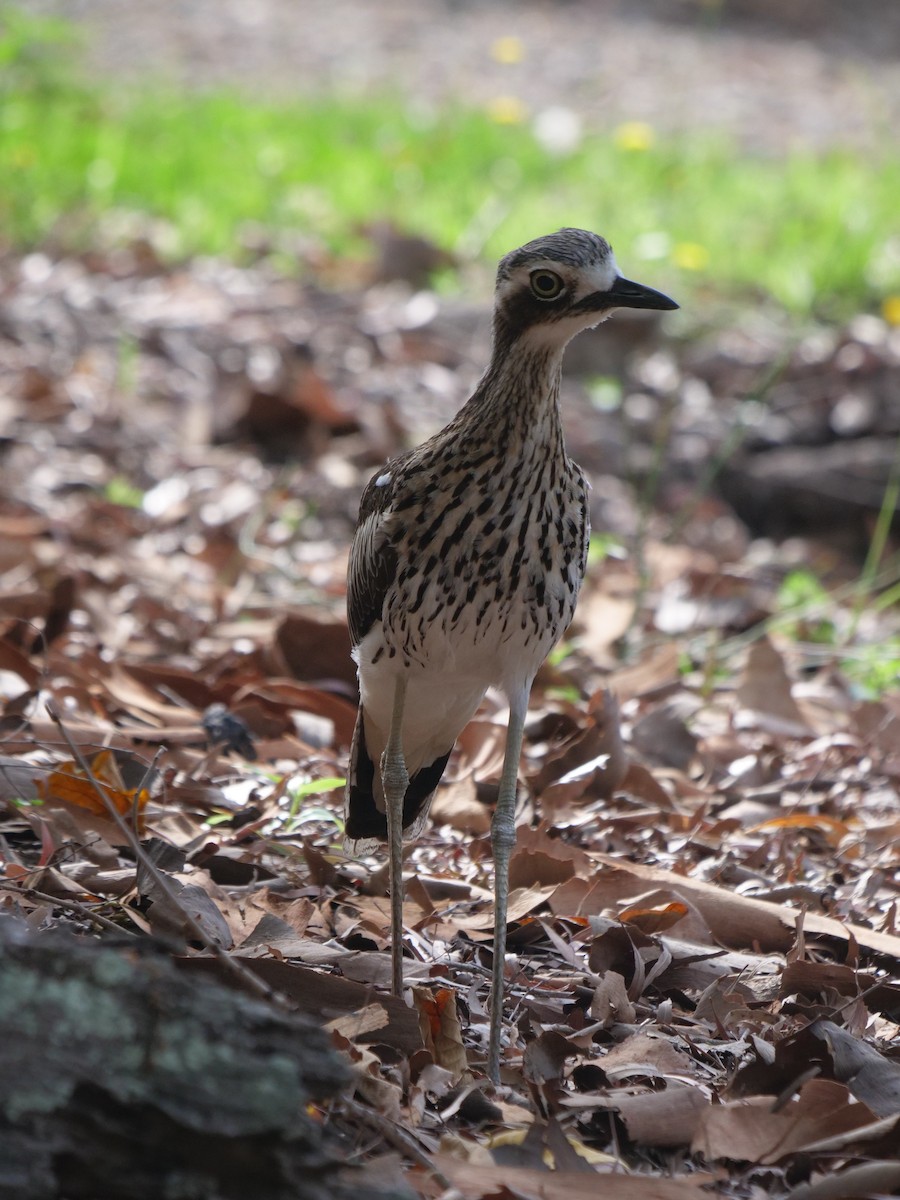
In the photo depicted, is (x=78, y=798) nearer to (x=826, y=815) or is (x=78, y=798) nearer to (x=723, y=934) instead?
(x=723, y=934)

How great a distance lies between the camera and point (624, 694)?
17.6ft

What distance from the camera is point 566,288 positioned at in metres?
3.32

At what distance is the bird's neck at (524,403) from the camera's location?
3.37m

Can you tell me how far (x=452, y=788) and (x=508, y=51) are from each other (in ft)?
33.3

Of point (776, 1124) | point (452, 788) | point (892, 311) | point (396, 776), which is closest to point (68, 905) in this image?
point (396, 776)

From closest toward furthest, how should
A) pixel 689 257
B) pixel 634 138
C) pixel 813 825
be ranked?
pixel 813 825 → pixel 689 257 → pixel 634 138

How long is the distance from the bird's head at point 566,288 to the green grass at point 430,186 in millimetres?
5195

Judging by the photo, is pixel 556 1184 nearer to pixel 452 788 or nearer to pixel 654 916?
pixel 654 916

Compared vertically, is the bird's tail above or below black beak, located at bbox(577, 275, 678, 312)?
below

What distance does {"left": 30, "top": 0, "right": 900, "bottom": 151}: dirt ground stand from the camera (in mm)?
13938

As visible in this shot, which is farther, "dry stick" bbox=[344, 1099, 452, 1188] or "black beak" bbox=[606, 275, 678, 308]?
"black beak" bbox=[606, 275, 678, 308]

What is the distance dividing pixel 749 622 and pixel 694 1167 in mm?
3691

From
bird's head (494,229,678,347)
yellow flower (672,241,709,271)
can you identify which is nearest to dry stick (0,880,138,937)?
bird's head (494,229,678,347)

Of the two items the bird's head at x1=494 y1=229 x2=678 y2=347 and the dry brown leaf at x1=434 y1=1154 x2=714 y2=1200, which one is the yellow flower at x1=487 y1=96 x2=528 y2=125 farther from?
the dry brown leaf at x1=434 y1=1154 x2=714 y2=1200
